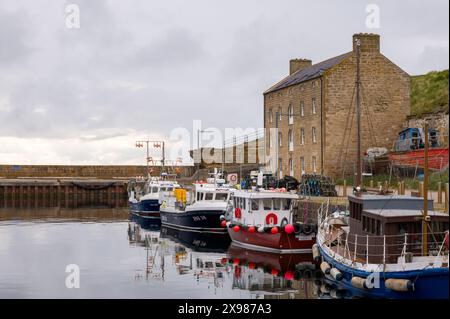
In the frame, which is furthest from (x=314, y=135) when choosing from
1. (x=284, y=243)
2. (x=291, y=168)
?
(x=284, y=243)

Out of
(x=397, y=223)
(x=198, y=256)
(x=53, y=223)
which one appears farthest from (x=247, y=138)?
(x=397, y=223)

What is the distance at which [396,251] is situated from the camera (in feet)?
71.7

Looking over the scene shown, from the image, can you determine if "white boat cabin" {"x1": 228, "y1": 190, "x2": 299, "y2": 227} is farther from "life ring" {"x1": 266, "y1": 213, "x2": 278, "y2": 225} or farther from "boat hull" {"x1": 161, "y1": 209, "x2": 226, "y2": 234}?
"boat hull" {"x1": 161, "y1": 209, "x2": 226, "y2": 234}

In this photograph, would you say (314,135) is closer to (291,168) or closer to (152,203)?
(291,168)

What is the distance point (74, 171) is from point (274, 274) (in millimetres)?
77448

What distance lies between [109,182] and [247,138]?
93.7 feet

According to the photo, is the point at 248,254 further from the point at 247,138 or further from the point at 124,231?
the point at 247,138

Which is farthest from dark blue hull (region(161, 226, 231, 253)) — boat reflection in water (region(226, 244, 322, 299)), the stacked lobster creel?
the stacked lobster creel

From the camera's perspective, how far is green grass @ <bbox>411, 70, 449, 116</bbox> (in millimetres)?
64375

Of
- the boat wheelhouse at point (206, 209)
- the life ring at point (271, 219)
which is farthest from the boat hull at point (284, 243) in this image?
the boat wheelhouse at point (206, 209)

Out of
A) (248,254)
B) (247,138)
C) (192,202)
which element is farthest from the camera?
(247,138)

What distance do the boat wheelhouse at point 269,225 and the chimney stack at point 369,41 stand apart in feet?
72.6

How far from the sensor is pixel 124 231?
47.8m

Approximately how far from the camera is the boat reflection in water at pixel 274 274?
2402 cm
